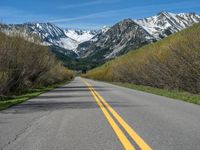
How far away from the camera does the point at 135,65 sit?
188ft

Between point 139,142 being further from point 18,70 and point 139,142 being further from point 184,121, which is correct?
point 18,70

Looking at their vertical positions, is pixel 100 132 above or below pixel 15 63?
below

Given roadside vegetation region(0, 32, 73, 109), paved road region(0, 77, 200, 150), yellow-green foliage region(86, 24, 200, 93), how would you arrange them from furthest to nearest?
yellow-green foliage region(86, 24, 200, 93) → roadside vegetation region(0, 32, 73, 109) → paved road region(0, 77, 200, 150)

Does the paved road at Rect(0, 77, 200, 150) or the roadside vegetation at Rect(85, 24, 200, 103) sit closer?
the paved road at Rect(0, 77, 200, 150)

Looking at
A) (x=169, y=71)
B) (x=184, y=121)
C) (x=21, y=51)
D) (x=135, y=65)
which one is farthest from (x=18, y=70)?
(x=135, y=65)

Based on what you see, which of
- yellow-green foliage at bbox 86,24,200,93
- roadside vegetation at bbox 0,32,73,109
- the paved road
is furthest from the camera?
yellow-green foliage at bbox 86,24,200,93

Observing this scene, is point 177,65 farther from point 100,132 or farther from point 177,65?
point 100,132

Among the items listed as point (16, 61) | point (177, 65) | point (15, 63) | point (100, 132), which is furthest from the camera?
point (177, 65)

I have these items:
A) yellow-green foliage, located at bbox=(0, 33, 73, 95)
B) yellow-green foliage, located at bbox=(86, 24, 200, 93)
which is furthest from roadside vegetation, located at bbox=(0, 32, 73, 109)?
yellow-green foliage, located at bbox=(86, 24, 200, 93)

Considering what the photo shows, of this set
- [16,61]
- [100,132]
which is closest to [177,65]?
[16,61]

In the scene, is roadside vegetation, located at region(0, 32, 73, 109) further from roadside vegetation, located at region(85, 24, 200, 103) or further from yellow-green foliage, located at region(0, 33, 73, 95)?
roadside vegetation, located at region(85, 24, 200, 103)

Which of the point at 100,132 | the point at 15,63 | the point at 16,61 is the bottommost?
the point at 100,132

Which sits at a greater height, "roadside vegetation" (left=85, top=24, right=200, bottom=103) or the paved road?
"roadside vegetation" (left=85, top=24, right=200, bottom=103)

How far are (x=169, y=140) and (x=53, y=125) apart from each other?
4004 millimetres
